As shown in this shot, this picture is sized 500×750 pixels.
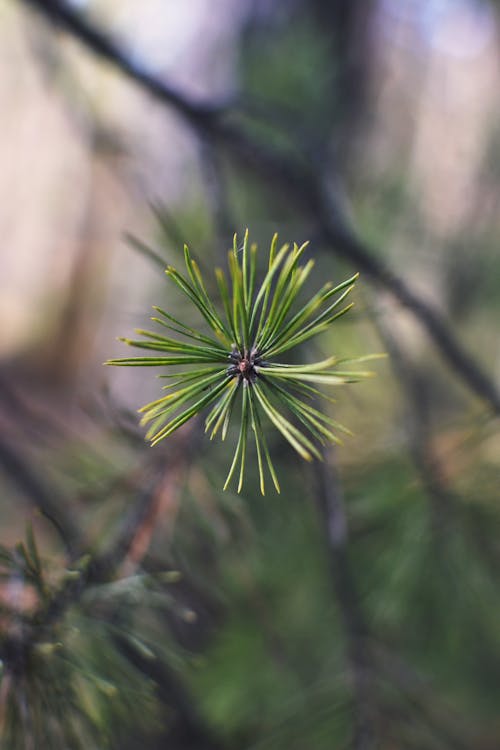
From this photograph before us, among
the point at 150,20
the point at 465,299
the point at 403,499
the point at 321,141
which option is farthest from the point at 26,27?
the point at 150,20

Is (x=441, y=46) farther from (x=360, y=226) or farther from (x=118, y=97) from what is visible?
(x=118, y=97)

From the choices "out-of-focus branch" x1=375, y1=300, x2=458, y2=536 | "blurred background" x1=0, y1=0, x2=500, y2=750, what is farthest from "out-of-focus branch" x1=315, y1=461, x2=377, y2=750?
"out-of-focus branch" x1=375, y1=300, x2=458, y2=536

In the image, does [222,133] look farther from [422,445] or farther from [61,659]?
[61,659]

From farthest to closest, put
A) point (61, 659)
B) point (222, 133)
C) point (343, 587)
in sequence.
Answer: point (222, 133), point (343, 587), point (61, 659)

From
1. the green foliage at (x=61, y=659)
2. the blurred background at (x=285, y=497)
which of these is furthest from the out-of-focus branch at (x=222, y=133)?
the green foliage at (x=61, y=659)

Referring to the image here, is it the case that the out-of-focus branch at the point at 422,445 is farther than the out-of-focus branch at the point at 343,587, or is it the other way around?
the out-of-focus branch at the point at 422,445

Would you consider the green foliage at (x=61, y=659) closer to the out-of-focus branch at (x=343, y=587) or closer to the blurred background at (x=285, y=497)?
the blurred background at (x=285, y=497)

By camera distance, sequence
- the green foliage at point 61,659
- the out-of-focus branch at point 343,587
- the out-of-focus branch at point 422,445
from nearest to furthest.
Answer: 1. the green foliage at point 61,659
2. the out-of-focus branch at point 343,587
3. the out-of-focus branch at point 422,445

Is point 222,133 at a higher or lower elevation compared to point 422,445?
higher

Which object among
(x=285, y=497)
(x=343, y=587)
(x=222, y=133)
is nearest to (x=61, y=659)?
(x=343, y=587)

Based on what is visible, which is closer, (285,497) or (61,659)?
(61,659)
